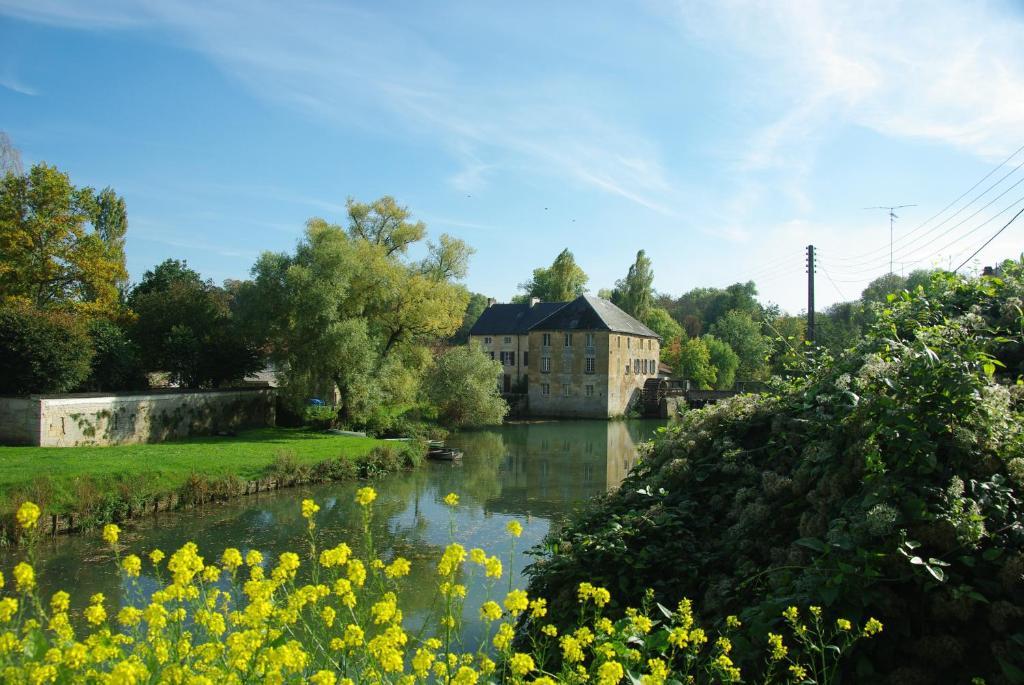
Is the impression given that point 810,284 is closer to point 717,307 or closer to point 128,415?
point 128,415

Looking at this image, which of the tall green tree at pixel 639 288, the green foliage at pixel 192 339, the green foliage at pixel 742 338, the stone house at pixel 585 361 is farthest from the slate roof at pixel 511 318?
the green foliage at pixel 192 339

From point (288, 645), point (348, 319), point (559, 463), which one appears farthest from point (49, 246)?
point (288, 645)

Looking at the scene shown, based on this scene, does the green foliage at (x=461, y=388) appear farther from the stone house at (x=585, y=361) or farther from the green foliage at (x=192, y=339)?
the stone house at (x=585, y=361)

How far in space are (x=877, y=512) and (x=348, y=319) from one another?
30077 millimetres

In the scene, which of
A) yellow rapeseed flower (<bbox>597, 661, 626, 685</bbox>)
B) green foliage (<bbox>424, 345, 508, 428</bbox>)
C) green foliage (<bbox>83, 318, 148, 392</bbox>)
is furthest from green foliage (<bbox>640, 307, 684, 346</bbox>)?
yellow rapeseed flower (<bbox>597, 661, 626, 685</bbox>)

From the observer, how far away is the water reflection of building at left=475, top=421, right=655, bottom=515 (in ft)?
70.1

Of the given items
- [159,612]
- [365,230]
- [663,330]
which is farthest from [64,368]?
[663,330]

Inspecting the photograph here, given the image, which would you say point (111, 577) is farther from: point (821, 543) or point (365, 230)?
point (365, 230)

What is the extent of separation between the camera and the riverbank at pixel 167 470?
16.3 metres

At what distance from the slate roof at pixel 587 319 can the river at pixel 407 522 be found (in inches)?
967

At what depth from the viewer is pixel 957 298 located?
24.4 ft

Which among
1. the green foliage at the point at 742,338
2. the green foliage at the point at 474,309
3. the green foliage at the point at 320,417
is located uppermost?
the green foliage at the point at 474,309

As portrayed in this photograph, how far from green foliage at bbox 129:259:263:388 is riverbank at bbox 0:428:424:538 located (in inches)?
220

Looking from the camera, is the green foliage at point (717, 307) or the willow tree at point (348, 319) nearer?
the willow tree at point (348, 319)
